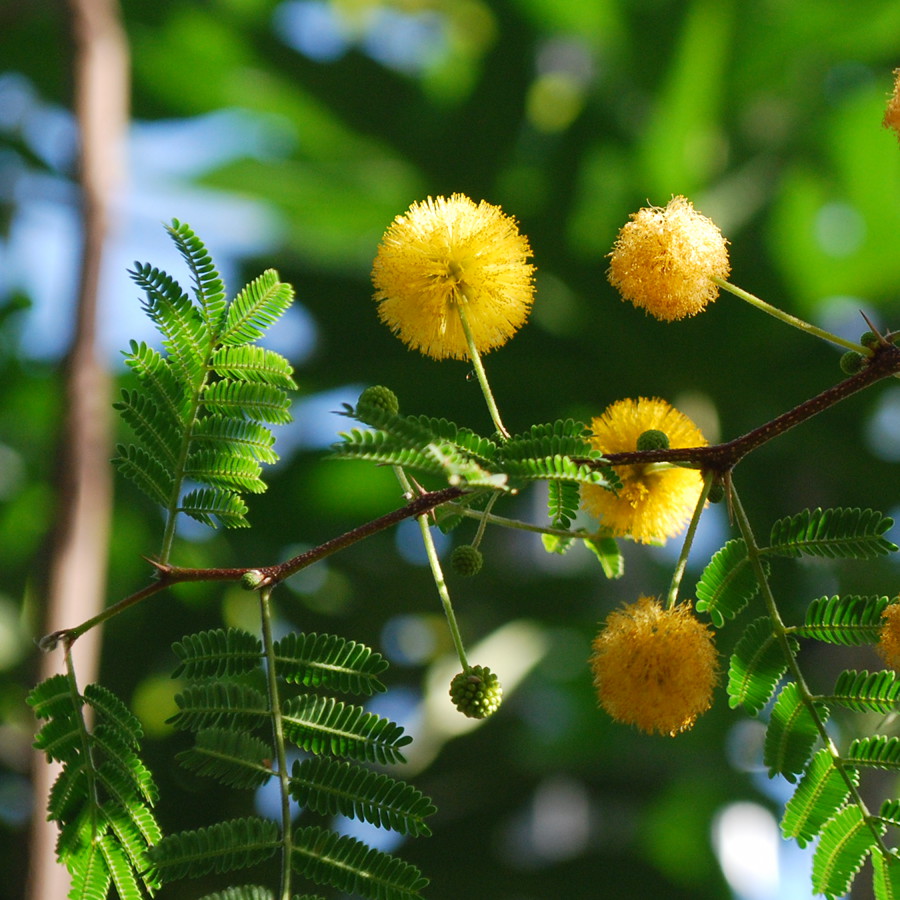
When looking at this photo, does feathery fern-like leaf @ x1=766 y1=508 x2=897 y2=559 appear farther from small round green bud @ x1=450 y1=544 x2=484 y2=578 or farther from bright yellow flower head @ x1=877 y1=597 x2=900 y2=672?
small round green bud @ x1=450 y1=544 x2=484 y2=578

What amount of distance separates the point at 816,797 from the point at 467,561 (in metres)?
0.76

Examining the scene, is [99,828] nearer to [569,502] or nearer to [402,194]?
[569,502]

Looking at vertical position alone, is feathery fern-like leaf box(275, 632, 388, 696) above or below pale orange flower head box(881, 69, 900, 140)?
below

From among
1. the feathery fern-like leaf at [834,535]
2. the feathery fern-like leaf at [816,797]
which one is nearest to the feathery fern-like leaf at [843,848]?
the feathery fern-like leaf at [816,797]

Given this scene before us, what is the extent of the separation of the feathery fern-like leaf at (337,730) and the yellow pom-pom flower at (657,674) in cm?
40

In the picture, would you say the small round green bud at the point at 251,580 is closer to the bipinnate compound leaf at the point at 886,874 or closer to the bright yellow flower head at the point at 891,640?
the bright yellow flower head at the point at 891,640

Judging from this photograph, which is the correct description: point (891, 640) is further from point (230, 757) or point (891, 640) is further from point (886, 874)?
point (230, 757)

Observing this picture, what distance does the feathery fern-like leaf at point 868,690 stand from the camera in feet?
6.19

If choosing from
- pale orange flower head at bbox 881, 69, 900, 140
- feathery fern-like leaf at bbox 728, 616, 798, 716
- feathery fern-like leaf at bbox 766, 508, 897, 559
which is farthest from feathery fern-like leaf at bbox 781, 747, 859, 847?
pale orange flower head at bbox 881, 69, 900, 140

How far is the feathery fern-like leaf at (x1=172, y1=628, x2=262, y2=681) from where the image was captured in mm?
1967

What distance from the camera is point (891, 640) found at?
1.77m

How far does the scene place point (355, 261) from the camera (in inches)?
320

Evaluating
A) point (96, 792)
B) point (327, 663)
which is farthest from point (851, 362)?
point (96, 792)

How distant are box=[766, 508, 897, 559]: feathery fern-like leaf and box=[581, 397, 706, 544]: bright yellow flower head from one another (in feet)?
0.62
